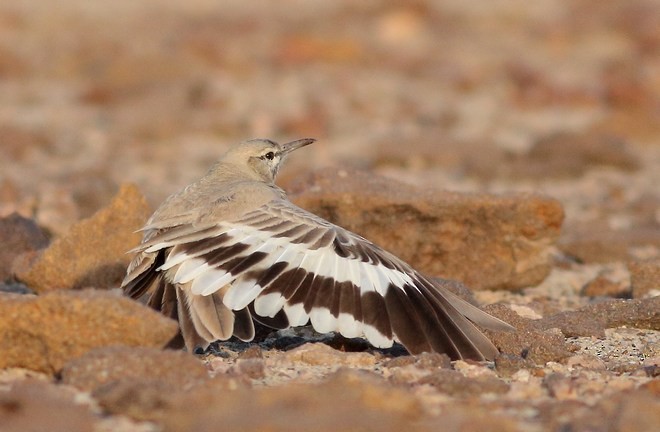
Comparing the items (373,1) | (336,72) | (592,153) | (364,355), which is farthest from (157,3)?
(364,355)

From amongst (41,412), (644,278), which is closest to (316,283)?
(41,412)

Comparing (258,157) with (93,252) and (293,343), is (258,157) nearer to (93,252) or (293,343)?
(93,252)

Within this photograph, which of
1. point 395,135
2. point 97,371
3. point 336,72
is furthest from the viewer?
point 336,72

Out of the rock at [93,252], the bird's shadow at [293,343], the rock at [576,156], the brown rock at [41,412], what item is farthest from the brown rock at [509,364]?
the rock at [576,156]

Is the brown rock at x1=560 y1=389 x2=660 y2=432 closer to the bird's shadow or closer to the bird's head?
the bird's shadow

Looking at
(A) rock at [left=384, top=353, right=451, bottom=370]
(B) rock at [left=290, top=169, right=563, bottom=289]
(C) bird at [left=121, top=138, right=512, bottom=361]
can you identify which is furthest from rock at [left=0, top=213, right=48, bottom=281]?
(A) rock at [left=384, top=353, right=451, bottom=370]

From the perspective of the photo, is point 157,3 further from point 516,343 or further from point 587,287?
point 516,343
